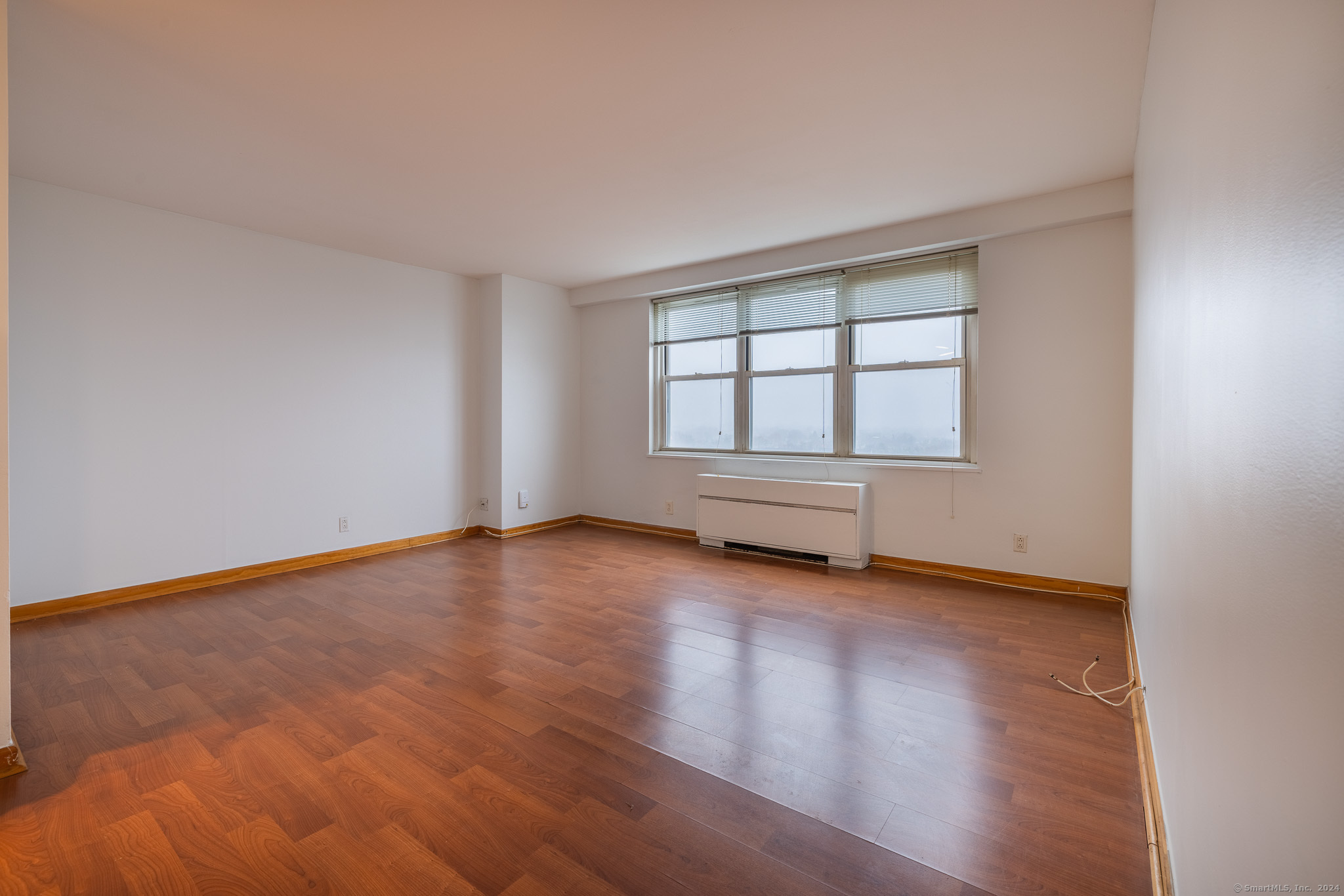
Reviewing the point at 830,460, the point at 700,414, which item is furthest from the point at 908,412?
the point at 700,414

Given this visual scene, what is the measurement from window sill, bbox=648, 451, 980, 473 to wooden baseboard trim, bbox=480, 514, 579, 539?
130cm

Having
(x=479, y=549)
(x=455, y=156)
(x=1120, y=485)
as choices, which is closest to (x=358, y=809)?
(x=455, y=156)

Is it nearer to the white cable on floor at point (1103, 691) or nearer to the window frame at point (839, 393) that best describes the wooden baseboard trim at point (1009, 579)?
the window frame at point (839, 393)

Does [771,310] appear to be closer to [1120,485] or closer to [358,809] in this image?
[1120,485]

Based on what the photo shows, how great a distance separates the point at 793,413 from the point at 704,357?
1.18 m

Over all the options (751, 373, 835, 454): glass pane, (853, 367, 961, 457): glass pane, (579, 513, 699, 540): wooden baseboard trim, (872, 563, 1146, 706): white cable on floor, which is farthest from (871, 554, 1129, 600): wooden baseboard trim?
(579, 513, 699, 540): wooden baseboard trim

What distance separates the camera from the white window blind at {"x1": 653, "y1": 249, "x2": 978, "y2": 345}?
14.3 feet

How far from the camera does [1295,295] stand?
2.25 feet

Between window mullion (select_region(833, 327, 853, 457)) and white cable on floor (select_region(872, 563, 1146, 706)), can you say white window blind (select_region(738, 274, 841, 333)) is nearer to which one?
window mullion (select_region(833, 327, 853, 457))

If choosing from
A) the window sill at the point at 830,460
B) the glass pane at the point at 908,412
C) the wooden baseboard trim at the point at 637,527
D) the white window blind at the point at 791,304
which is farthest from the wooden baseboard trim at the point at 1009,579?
the white window blind at the point at 791,304

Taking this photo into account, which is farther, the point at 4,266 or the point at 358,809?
the point at 4,266

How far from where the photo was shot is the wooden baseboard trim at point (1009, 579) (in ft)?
12.3

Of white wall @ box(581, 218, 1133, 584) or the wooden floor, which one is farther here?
white wall @ box(581, 218, 1133, 584)

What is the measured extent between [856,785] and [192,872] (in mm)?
1870
